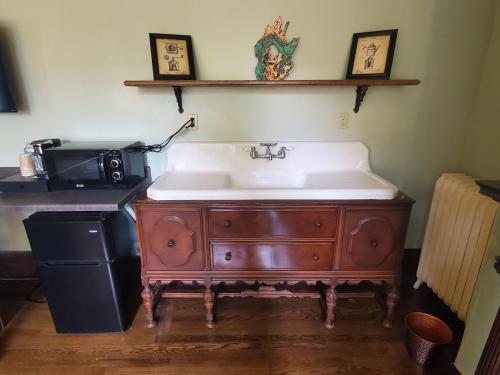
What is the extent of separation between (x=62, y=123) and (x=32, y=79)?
0.92 feet

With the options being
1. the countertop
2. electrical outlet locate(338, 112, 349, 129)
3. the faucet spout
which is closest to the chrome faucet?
the faucet spout

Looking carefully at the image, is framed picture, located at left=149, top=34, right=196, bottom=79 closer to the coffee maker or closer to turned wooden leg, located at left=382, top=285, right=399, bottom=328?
the coffee maker

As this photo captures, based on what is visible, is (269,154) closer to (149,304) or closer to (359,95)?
(359,95)

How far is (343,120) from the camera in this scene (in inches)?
65.0

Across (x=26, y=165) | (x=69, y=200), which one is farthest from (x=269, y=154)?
(x=26, y=165)

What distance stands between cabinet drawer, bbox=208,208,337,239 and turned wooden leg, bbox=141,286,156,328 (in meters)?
0.49

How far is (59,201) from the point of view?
4.02 feet

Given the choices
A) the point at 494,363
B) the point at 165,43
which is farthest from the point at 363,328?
the point at 165,43

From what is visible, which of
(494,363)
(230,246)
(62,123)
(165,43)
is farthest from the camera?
(62,123)

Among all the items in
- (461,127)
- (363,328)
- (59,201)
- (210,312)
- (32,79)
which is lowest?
(363,328)

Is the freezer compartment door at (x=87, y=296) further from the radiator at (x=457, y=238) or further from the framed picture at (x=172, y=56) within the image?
the radiator at (x=457, y=238)

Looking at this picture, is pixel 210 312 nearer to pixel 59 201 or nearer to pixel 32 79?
pixel 59 201

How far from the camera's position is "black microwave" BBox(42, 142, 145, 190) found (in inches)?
52.6

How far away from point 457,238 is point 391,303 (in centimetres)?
48
